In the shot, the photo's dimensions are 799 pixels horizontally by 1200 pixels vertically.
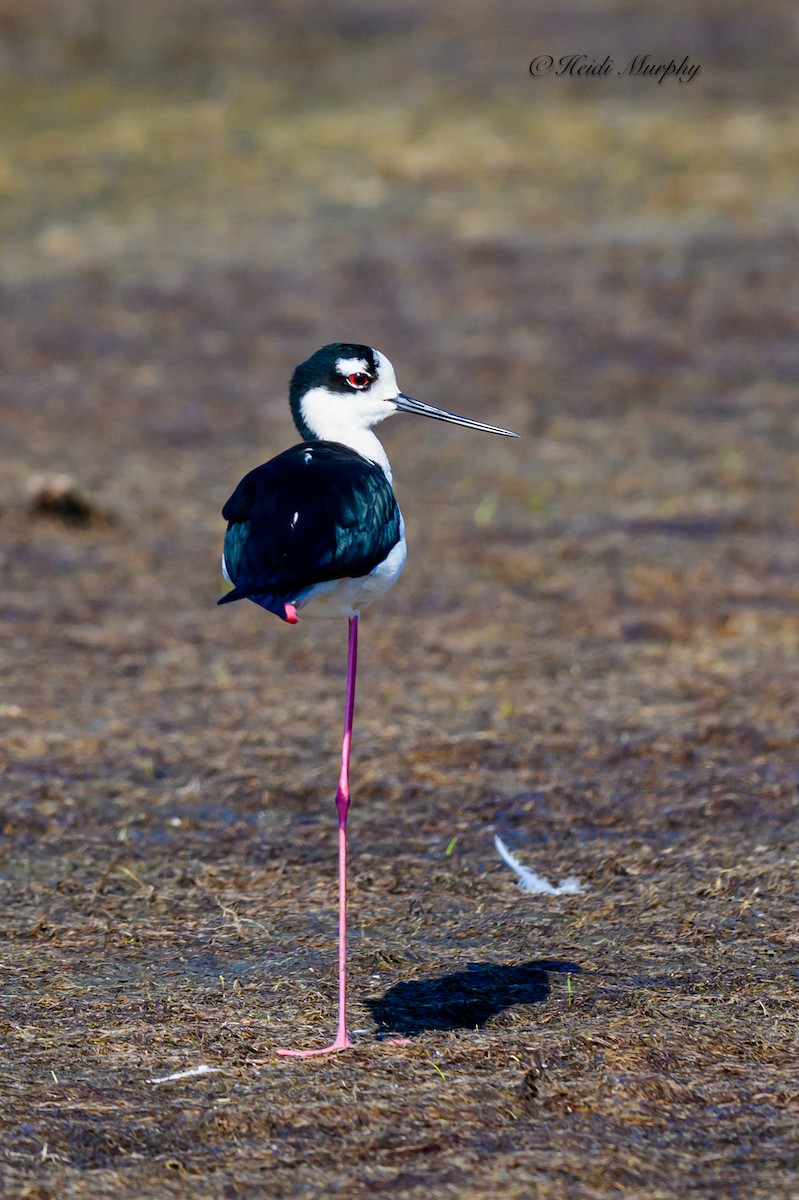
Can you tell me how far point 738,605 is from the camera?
8289 millimetres

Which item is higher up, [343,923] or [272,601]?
[272,601]

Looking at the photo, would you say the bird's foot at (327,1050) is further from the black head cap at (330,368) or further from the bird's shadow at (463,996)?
the black head cap at (330,368)

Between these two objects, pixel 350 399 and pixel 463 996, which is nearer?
pixel 463 996

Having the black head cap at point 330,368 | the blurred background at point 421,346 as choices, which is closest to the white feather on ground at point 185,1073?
the black head cap at point 330,368

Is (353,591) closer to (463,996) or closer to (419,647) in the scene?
(463,996)

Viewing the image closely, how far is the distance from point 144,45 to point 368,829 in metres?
14.5

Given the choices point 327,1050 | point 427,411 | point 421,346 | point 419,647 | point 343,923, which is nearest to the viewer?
point 327,1050

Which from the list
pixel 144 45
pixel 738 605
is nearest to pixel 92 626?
pixel 738 605

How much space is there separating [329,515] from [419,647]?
3624mm

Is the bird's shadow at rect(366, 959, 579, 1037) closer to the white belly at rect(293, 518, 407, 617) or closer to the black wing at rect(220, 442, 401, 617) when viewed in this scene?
the white belly at rect(293, 518, 407, 617)

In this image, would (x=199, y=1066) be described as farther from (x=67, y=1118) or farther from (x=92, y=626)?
(x=92, y=626)

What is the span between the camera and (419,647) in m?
8.05

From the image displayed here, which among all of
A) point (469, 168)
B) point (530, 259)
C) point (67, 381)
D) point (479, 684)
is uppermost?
point (469, 168)

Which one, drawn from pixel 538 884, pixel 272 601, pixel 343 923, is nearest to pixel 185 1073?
pixel 343 923
